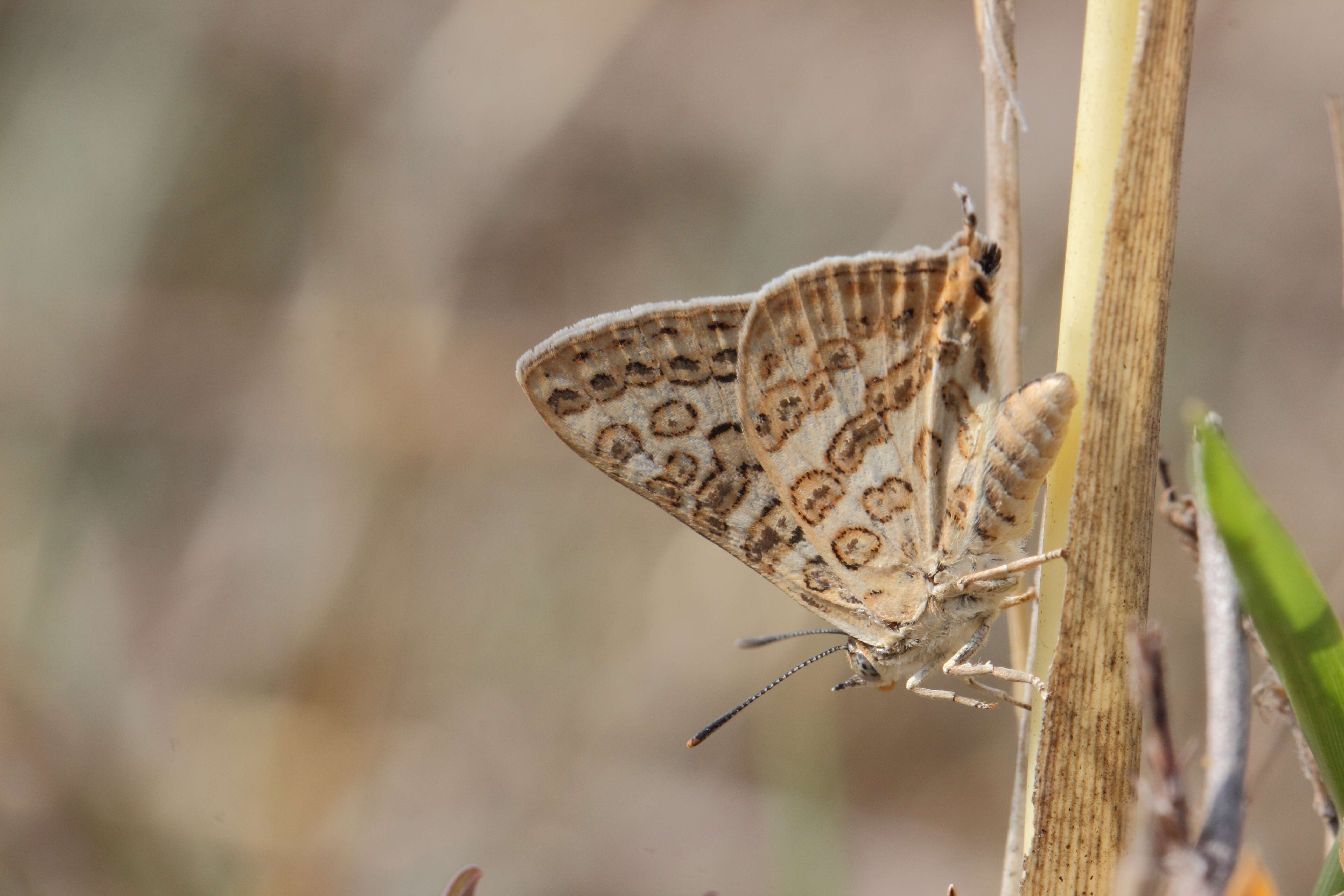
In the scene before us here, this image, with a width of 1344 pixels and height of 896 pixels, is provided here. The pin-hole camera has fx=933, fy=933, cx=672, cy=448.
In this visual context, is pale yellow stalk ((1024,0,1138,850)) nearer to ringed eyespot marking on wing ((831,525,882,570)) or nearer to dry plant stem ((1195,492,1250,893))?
dry plant stem ((1195,492,1250,893))

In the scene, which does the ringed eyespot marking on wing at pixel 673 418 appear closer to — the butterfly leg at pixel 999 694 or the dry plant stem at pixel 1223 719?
the butterfly leg at pixel 999 694

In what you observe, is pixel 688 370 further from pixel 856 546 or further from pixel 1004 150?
pixel 1004 150

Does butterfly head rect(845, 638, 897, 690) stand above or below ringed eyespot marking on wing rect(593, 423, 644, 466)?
below

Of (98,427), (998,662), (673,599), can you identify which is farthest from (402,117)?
(998,662)

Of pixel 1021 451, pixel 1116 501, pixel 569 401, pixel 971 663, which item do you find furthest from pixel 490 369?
pixel 1116 501

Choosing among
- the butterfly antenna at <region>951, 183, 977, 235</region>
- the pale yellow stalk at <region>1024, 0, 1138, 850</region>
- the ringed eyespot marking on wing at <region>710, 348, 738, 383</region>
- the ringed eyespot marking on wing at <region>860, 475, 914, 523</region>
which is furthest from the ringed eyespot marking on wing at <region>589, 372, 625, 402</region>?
the pale yellow stalk at <region>1024, 0, 1138, 850</region>

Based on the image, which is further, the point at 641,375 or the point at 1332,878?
the point at 641,375

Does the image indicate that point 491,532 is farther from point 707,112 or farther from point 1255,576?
point 1255,576

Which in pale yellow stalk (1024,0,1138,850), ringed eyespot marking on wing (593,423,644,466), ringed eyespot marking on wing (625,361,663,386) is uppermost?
pale yellow stalk (1024,0,1138,850)
